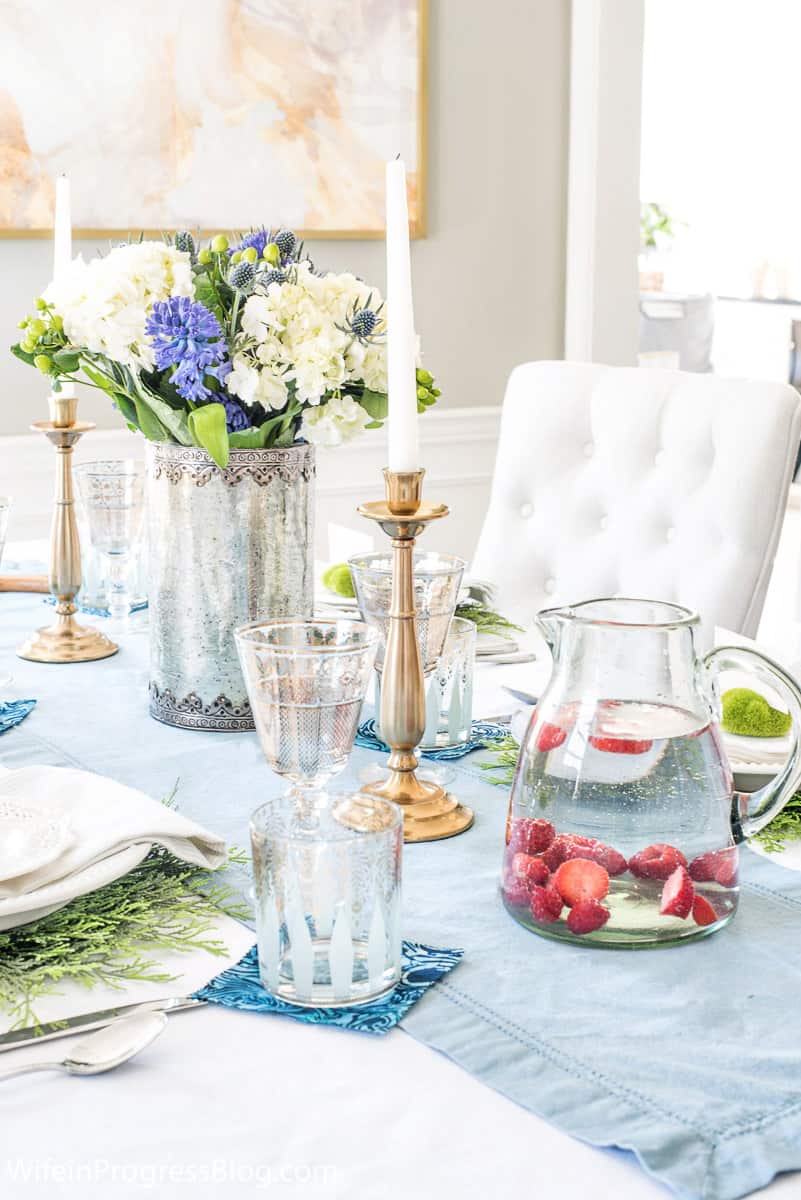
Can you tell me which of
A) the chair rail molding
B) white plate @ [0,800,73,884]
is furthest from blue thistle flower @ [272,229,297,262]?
the chair rail molding

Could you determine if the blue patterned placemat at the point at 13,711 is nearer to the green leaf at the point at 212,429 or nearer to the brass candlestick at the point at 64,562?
the brass candlestick at the point at 64,562

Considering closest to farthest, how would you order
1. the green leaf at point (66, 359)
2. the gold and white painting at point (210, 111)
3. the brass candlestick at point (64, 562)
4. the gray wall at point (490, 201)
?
the green leaf at point (66, 359)
the brass candlestick at point (64, 562)
the gold and white painting at point (210, 111)
the gray wall at point (490, 201)

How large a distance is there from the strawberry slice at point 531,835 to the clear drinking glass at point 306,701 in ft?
0.41

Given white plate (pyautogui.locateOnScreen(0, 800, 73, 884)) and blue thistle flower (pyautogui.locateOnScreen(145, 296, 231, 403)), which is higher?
blue thistle flower (pyautogui.locateOnScreen(145, 296, 231, 403))

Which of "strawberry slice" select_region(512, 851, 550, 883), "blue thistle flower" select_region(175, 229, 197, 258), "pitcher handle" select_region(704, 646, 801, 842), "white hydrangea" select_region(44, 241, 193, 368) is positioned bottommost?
"strawberry slice" select_region(512, 851, 550, 883)

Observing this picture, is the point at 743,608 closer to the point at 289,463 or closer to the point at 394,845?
the point at 289,463

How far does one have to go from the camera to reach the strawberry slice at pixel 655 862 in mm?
789

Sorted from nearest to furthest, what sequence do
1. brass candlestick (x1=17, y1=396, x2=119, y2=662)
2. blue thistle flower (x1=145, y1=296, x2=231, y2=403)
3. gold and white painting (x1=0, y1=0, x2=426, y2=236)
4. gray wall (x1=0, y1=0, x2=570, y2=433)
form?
1. blue thistle flower (x1=145, y1=296, x2=231, y2=403)
2. brass candlestick (x1=17, y1=396, x2=119, y2=662)
3. gold and white painting (x1=0, y1=0, x2=426, y2=236)
4. gray wall (x1=0, y1=0, x2=570, y2=433)

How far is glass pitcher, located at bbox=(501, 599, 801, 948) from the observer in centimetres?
79

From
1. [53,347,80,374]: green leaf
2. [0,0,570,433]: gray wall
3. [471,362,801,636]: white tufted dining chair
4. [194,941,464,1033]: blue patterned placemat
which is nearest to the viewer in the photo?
[194,941,464,1033]: blue patterned placemat

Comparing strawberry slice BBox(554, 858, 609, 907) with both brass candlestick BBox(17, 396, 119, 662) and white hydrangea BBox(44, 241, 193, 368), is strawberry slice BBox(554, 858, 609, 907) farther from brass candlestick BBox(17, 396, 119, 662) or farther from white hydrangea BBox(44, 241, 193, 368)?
brass candlestick BBox(17, 396, 119, 662)

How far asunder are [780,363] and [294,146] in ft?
17.5

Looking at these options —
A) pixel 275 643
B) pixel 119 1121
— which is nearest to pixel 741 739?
pixel 275 643

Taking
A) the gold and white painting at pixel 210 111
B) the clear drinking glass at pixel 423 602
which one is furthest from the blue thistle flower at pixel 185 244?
the gold and white painting at pixel 210 111
